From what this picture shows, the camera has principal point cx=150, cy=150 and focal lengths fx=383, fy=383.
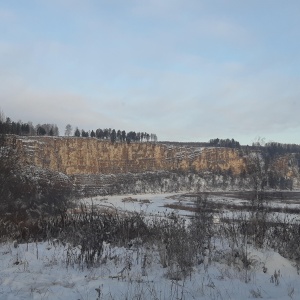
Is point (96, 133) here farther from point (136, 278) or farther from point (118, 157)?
point (136, 278)

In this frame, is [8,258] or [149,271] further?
[8,258]

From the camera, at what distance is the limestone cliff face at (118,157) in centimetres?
10319

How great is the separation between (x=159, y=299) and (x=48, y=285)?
1.80 meters

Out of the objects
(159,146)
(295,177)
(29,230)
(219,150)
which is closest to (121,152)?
(159,146)

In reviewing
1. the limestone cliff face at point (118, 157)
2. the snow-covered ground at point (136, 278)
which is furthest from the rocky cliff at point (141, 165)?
the snow-covered ground at point (136, 278)

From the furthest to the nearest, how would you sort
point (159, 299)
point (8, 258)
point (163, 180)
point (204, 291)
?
point (163, 180), point (8, 258), point (204, 291), point (159, 299)

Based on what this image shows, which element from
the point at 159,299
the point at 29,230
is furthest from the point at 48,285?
the point at 29,230

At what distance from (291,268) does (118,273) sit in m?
3.21

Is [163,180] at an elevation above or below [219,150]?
below

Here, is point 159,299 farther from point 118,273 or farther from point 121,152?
point 121,152

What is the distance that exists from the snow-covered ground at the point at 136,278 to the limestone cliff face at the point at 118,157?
90.6 m

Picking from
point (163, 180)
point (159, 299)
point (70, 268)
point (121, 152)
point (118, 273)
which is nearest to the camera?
point (159, 299)

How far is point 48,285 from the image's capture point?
19.2ft

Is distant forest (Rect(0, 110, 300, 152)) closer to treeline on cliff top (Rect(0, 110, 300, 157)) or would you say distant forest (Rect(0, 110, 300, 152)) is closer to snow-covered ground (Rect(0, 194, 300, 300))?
treeline on cliff top (Rect(0, 110, 300, 157))
